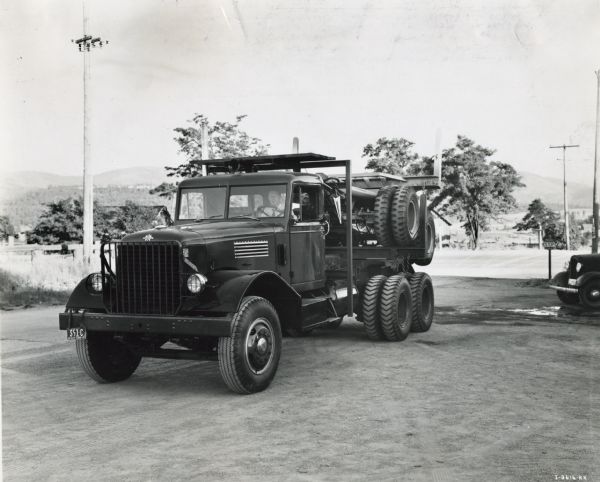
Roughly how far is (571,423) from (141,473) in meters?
3.46

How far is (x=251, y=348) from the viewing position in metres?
6.83

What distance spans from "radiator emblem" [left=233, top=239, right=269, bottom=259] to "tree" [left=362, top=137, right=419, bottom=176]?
39.6 metres

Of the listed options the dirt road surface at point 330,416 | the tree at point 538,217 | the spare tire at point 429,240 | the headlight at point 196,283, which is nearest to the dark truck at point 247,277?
the headlight at point 196,283

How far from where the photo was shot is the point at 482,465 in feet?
15.3

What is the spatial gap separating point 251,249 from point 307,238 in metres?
1.21

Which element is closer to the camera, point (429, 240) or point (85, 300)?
point (85, 300)

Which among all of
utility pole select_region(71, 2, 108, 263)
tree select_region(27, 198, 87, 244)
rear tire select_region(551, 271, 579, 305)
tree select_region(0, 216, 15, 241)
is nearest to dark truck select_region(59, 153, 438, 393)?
rear tire select_region(551, 271, 579, 305)

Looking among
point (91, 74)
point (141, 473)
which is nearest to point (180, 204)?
point (141, 473)

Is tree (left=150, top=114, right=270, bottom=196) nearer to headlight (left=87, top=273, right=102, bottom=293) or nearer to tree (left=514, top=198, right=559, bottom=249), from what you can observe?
headlight (left=87, top=273, right=102, bottom=293)

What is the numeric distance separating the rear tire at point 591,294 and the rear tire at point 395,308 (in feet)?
16.6

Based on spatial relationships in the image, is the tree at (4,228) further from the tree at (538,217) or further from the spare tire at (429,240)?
the tree at (538,217)

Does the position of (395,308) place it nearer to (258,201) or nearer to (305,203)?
(305,203)

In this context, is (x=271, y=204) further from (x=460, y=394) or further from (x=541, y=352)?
(x=541, y=352)

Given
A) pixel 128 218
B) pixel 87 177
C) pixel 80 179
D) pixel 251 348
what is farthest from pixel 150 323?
pixel 80 179
